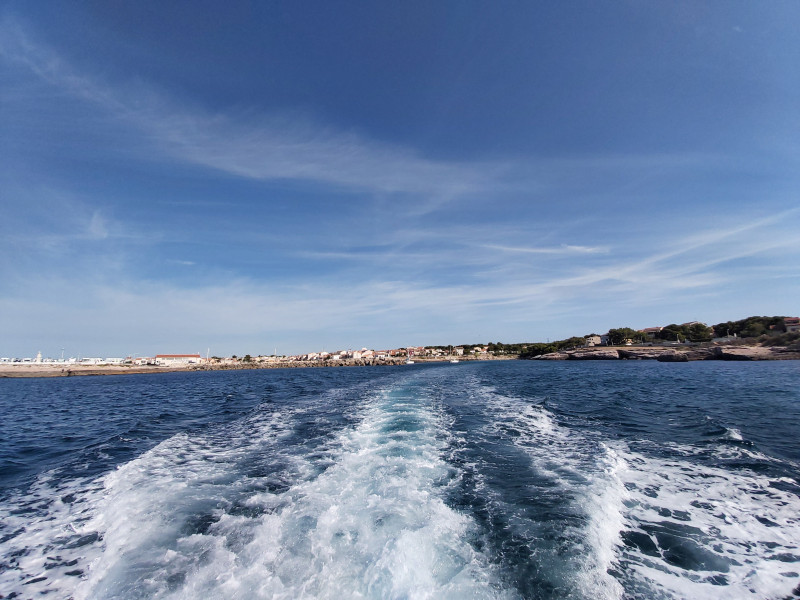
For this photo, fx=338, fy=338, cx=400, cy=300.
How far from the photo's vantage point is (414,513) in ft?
19.2

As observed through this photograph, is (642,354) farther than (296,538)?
Yes

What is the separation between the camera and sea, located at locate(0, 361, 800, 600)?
419cm

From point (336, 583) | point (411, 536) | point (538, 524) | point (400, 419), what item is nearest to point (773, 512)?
point (538, 524)

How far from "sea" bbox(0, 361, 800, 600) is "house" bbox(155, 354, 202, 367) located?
143619 mm

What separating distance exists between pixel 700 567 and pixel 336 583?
465cm

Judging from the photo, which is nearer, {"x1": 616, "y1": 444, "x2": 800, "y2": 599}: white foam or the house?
{"x1": 616, "y1": 444, "x2": 800, "y2": 599}: white foam

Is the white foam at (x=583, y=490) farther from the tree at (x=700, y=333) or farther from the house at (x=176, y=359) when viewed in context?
the house at (x=176, y=359)

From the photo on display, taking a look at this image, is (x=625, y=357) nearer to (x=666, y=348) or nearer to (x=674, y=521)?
(x=666, y=348)

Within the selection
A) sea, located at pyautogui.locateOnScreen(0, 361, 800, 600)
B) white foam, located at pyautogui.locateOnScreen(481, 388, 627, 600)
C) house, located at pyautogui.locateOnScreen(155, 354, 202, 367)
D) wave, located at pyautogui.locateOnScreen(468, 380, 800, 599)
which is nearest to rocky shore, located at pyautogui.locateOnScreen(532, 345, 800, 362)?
sea, located at pyautogui.locateOnScreen(0, 361, 800, 600)

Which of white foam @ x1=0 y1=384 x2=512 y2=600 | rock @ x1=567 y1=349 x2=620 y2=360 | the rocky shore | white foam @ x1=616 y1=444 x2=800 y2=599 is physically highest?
white foam @ x1=0 y1=384 x2=512 y2=600

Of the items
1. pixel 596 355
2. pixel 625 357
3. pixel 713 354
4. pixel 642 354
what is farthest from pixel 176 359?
pixel 713 354

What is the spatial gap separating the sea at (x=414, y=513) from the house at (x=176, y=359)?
144 m

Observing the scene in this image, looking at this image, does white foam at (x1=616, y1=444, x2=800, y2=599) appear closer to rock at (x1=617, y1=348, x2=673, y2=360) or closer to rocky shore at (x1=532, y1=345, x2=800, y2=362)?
rocky shore at (x1=532, y1=345, x2=800, y2=362)

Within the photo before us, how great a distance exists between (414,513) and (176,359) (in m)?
169
